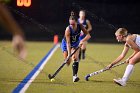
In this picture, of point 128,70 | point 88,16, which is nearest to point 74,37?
point 128,70

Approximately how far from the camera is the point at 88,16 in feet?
107

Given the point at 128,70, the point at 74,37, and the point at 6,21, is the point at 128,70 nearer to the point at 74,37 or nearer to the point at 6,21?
the point at 74,37

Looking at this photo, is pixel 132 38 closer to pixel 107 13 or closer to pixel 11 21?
pixel 11 21

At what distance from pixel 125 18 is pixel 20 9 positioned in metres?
10.0

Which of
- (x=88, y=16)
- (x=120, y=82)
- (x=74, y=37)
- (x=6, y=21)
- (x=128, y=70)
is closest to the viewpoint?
(x=6, y=21)

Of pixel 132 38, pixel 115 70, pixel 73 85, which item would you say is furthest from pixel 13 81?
pixel 115 70

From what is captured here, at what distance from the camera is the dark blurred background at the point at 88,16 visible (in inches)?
1267

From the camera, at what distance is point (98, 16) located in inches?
1267

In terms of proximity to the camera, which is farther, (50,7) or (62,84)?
(50,7)

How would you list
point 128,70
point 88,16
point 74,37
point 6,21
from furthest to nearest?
point 88,16 < point 74,37 < point 128,70 < point 6,21

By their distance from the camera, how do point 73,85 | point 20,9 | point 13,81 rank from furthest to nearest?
point 20,9, point 13,81, point 73,85

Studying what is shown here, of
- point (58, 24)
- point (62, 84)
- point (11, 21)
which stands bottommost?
point (58, 24)

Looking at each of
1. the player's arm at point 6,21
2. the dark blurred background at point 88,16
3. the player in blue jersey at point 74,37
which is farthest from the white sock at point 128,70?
the dark blurred background at point 88,16

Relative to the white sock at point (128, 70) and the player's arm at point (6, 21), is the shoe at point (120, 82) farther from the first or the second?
the player's arm at point (6, 21)
